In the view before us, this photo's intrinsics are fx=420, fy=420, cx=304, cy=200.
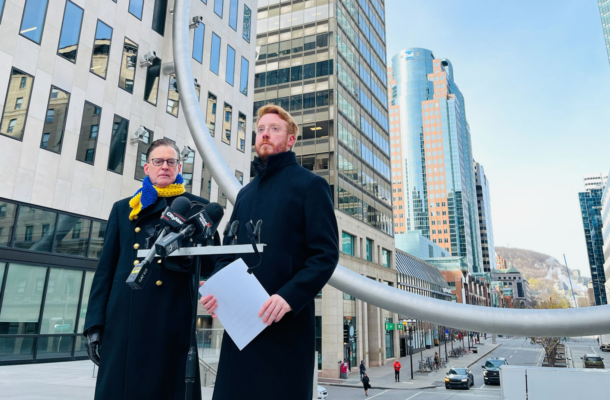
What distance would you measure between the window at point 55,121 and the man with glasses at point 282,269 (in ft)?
52.9

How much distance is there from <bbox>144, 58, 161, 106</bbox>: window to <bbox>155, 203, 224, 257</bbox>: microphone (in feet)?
64.3

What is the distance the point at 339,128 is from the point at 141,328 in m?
38.5

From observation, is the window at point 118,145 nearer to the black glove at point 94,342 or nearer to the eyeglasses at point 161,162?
the eyeglasses at point 161,162

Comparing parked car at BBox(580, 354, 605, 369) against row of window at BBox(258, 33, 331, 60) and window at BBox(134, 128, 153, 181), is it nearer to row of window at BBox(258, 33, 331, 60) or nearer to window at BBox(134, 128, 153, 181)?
window at BBox(134, 128, 153, 181)

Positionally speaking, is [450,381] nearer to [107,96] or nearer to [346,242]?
[346,242]

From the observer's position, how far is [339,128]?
40.4 meters

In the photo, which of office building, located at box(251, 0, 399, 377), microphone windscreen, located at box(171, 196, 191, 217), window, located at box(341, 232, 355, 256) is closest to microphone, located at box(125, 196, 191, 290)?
microphone windscreen, located at box(171, 196, 191, 217)

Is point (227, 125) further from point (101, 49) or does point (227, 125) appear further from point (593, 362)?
point (593, 362)

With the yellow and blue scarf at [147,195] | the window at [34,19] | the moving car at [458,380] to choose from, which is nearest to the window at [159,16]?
the window at [34,19]

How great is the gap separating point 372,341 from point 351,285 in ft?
143

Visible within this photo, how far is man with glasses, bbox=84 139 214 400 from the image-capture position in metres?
2.88

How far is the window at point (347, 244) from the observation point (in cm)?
3874

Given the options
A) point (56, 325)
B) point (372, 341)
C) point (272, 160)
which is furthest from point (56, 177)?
point (372, 341)

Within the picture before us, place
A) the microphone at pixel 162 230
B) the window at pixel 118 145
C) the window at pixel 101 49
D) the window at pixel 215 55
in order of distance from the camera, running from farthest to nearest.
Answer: the window at pixel 215 55, the window at pixel 118 145, the window at pixel 101 49, the microphone at pixel 162 230
